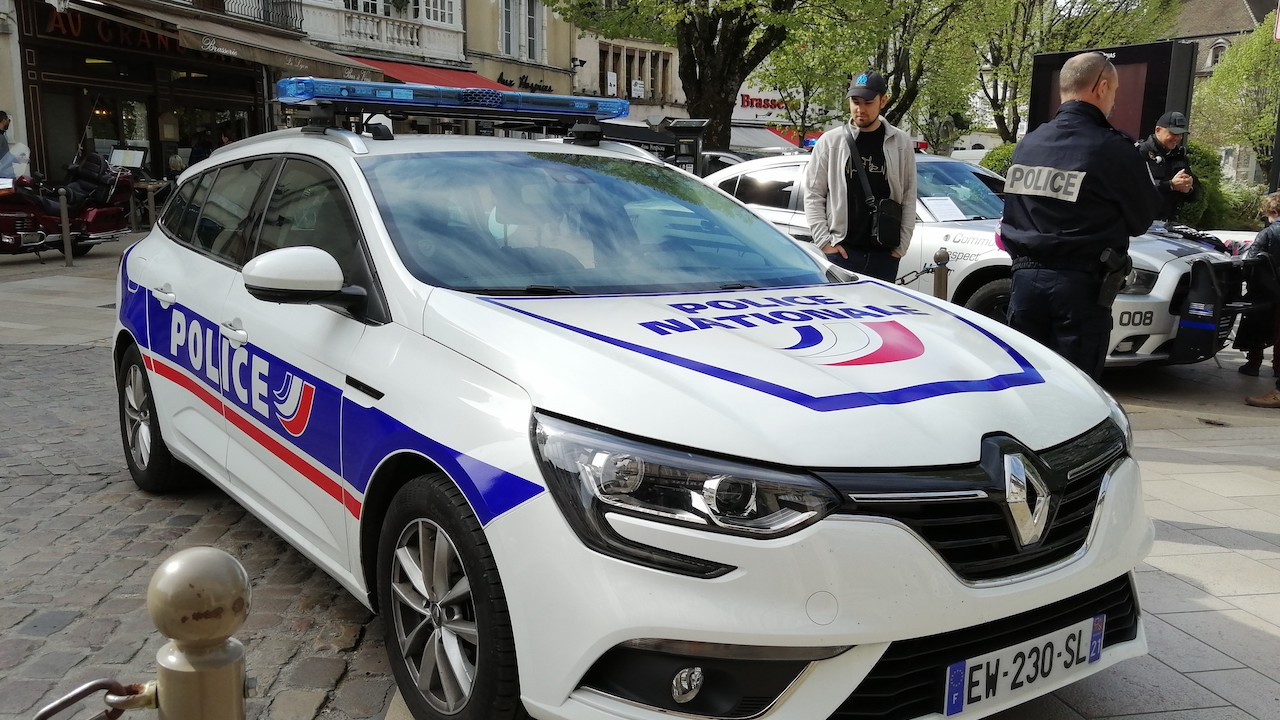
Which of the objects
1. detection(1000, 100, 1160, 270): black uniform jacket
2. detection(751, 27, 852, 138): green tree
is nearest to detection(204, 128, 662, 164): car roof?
detection(1000, 100, 1160, 270): black uniform jacket

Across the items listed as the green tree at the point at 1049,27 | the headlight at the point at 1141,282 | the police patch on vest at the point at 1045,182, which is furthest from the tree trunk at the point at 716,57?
the police patch on vest at the point at 1045,182

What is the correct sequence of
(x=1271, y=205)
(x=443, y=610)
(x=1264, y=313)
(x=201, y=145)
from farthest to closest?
(x=201, y=145), (x=1271, y=205), (x=1264, y=313), (x=443, y=610)

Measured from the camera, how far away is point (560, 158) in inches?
152

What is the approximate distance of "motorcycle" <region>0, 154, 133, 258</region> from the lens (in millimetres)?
13305

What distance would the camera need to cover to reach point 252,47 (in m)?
18.2

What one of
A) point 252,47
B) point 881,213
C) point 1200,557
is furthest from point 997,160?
point 1200,557

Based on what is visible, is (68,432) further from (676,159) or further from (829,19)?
(829,19)

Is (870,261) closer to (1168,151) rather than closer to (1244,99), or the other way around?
(1168,151)

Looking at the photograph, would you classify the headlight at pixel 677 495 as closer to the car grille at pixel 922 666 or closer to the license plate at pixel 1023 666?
Result: the car grille at pixel 922 666

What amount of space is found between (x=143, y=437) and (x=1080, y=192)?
4118 mm

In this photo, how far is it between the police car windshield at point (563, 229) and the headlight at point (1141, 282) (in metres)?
4.10

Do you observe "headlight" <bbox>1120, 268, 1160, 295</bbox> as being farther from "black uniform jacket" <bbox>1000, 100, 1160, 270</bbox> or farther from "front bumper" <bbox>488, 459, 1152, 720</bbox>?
"front bumper" <bbox>488, 459, 1152, 720</bbox>

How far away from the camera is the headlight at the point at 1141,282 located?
23.3ft

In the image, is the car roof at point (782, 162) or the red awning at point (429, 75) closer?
the car roof at point (782, 162)
